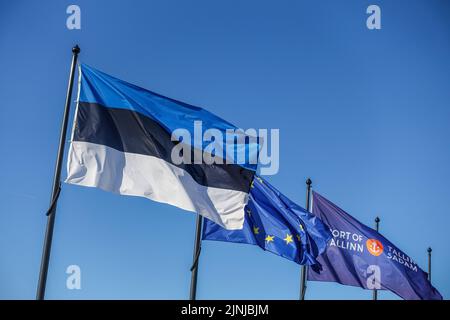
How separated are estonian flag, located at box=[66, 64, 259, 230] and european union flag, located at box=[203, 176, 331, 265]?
3.09 meters

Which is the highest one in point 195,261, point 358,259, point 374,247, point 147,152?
point 147,152

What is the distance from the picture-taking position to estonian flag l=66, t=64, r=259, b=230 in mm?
14023

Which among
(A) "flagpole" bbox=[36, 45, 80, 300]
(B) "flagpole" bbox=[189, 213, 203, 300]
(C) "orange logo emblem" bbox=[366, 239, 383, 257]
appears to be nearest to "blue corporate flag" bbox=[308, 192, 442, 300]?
(C) "orange logo emblem" bbox=[366, 239, 383, 257]

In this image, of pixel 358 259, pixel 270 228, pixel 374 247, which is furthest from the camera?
pixel 374 247

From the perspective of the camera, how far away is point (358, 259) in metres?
24.6

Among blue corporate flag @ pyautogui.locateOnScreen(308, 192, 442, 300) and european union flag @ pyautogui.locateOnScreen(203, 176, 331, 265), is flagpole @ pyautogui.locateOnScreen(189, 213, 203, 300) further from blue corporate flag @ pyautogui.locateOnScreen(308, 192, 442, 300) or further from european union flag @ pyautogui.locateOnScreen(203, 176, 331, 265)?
blue corporate flag @ pyautogui.locateOnScreen(308, 192, 442, 300)

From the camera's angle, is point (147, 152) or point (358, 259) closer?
point (147, 152)

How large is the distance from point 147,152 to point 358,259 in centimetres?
1244

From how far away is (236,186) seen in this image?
625 inches

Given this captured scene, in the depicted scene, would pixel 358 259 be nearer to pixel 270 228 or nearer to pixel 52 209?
pixel 270 228

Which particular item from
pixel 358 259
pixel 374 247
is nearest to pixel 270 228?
pixel 358 259

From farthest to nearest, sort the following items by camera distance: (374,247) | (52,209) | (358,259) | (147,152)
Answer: (374,247)
(358,259)
(147,152)
(52,209)
